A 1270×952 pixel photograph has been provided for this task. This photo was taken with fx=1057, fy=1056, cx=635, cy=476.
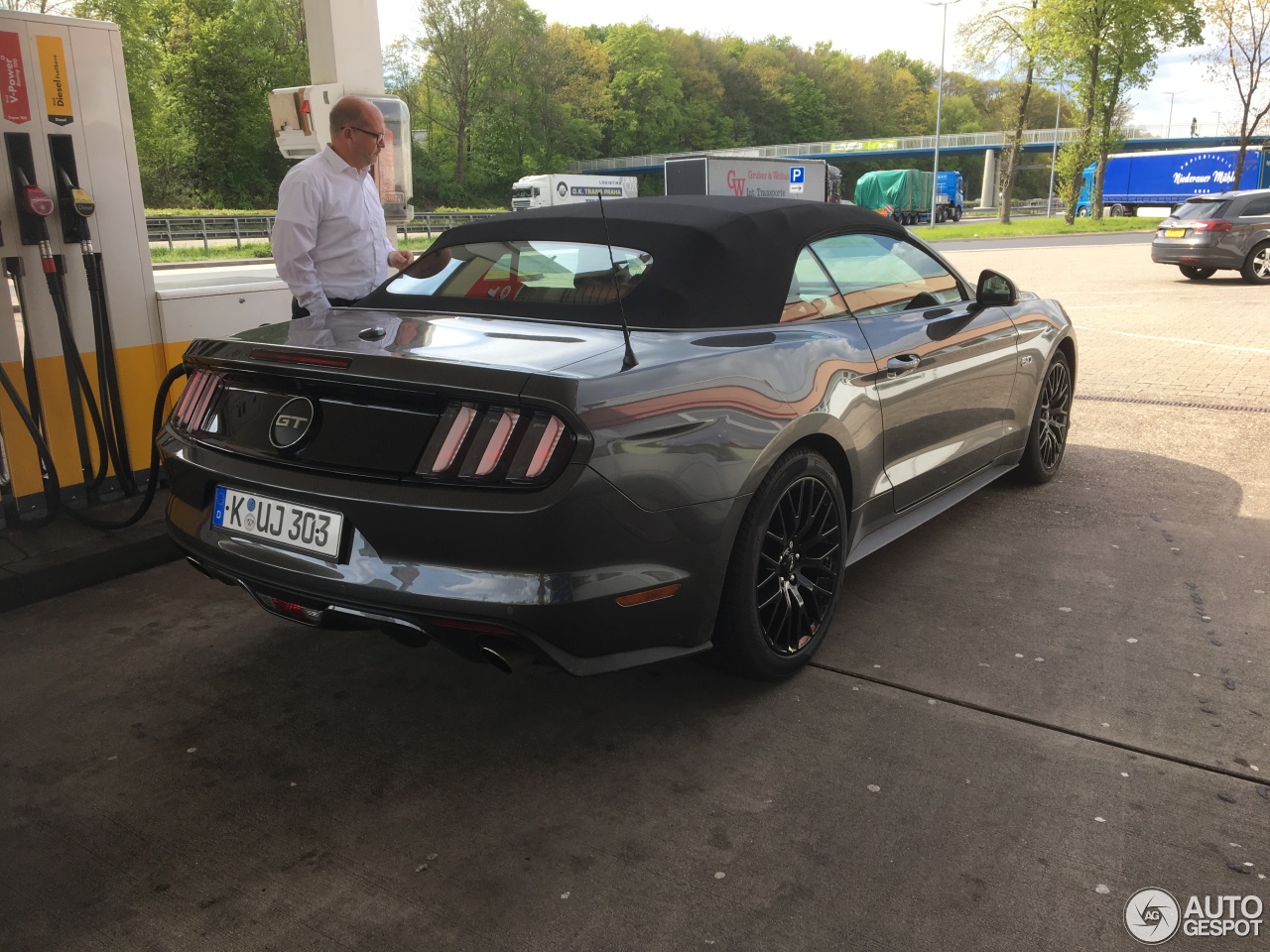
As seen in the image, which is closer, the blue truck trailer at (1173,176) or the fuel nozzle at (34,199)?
the fuel nozzle at (34,199)

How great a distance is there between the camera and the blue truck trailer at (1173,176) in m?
49.8

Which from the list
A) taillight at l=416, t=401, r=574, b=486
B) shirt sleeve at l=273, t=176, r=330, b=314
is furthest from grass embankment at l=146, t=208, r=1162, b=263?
taillight at l=416, t=401, r=574, b=486

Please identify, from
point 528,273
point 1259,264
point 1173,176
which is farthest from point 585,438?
point 1173,176

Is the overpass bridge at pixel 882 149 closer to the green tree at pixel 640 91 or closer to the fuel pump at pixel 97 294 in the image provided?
the green tree at pixel 640 91

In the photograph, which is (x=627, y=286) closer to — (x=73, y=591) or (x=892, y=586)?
(x=892, y=586)

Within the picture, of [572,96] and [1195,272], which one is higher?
[572,96]

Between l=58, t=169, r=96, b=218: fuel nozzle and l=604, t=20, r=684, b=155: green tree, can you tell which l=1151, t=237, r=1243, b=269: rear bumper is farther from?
l=604, t=20, r=684, b=155: green tree

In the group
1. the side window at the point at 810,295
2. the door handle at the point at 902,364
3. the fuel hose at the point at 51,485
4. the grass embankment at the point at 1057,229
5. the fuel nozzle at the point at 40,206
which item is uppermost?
the fuel nozzle at the point at 40,206

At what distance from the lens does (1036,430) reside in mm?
5402

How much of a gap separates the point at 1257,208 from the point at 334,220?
54.7ft

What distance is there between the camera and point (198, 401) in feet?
10.8

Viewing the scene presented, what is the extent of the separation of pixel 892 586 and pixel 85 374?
3803 millimetres

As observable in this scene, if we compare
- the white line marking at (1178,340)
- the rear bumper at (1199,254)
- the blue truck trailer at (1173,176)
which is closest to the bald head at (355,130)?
the white line marking at (1178,340)

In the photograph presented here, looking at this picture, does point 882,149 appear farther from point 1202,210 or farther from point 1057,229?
point 1202,210
